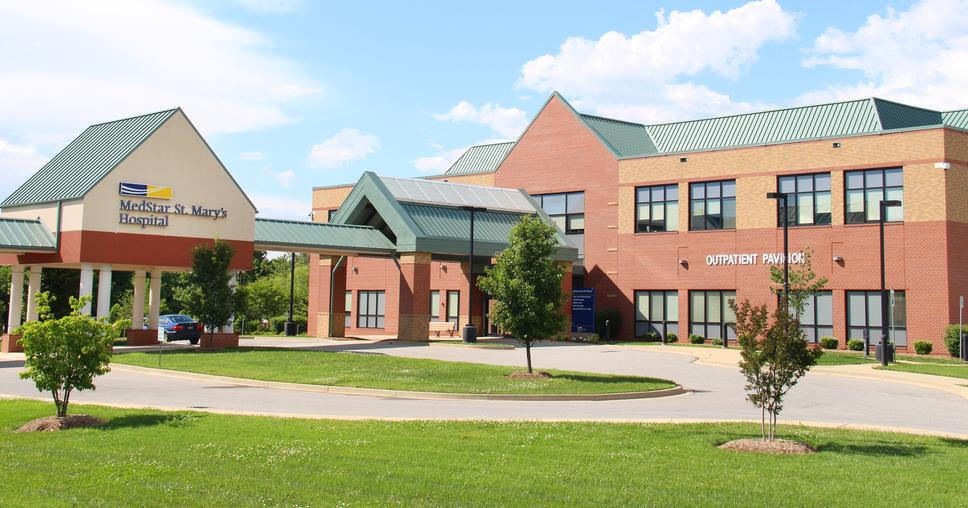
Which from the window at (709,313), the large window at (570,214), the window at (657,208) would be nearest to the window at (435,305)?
the large window at (570,214)

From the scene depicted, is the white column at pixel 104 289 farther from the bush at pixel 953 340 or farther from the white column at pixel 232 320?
the bush at pixel 953 340

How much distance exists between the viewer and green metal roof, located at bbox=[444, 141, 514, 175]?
66.1 metres

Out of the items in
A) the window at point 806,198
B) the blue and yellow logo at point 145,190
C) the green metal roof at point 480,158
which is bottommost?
the blue and yellow logo at point 145,190

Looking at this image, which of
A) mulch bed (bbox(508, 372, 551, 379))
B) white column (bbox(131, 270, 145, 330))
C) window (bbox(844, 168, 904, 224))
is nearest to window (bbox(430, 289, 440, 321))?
white column (bbox(131, 270, 145, 330))

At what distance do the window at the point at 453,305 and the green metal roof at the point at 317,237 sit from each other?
11795mm

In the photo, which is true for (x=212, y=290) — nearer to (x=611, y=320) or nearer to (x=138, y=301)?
(x=138, y=301)

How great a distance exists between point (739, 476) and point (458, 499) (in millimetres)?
3647

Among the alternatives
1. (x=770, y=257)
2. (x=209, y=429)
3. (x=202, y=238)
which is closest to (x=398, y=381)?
(x=209, y=429)

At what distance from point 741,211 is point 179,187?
87.9 ft

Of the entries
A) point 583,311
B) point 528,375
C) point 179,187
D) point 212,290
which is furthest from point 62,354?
point 583,311

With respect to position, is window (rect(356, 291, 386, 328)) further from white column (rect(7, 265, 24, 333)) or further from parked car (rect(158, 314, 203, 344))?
white column (rect(7, 265, 24, 333))

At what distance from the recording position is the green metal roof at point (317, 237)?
4219 cm

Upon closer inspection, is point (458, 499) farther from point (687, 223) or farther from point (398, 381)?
point (687, 223)

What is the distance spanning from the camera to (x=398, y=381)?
2409 cm
